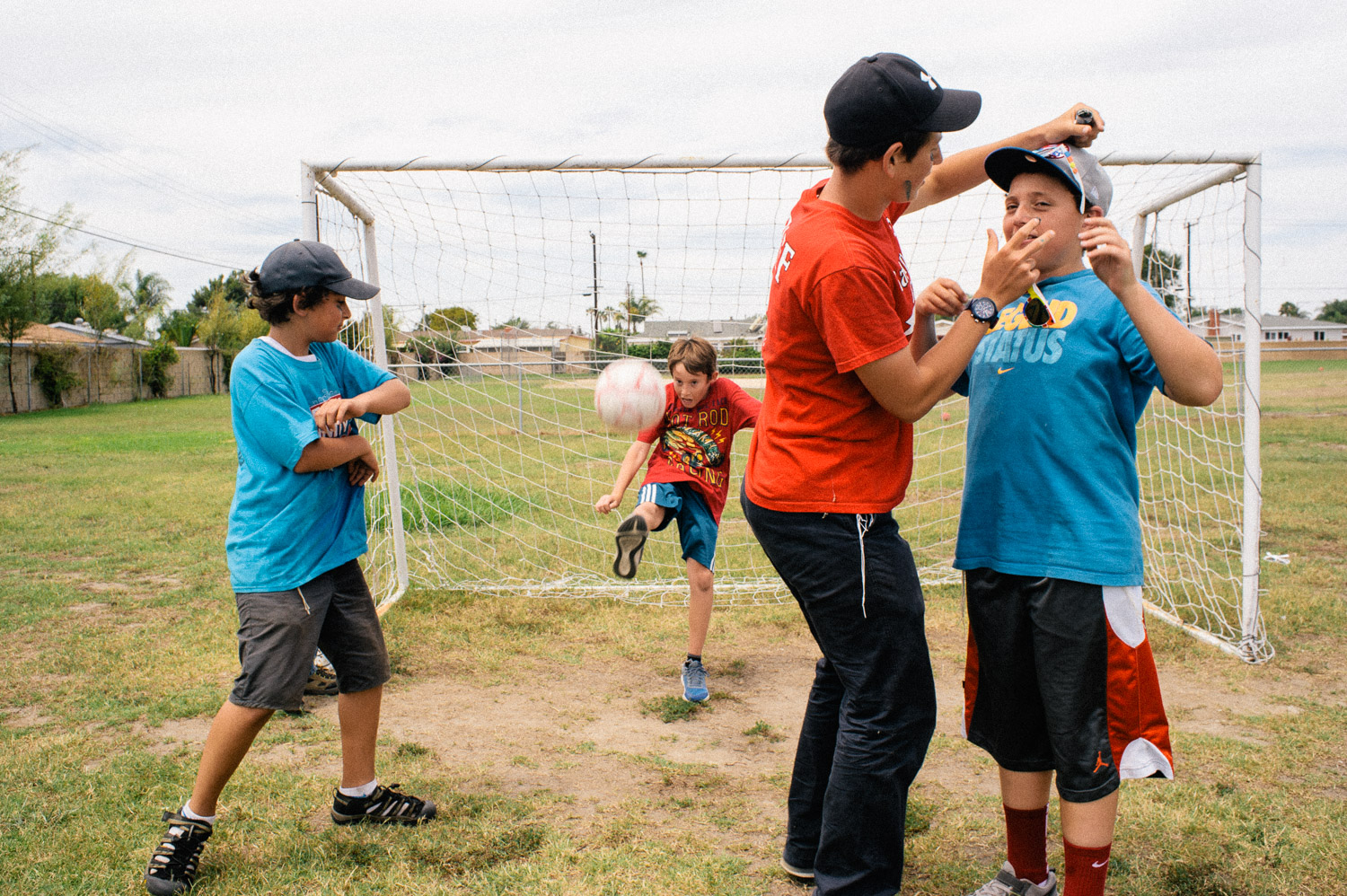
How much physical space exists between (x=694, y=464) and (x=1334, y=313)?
90.0 m

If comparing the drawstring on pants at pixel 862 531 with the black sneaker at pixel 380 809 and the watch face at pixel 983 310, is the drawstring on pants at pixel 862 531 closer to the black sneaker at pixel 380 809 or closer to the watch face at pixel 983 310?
the watch face at pixel 983 310

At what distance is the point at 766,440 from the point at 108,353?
3742cm

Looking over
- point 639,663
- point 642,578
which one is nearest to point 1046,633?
point 639,663

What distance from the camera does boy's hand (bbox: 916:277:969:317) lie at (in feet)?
6.79

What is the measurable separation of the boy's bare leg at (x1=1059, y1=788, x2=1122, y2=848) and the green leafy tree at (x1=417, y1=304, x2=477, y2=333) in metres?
4.76

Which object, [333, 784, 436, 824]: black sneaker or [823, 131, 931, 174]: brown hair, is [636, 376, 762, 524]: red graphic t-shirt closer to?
[333, 784, 436, 824]: black sneaker

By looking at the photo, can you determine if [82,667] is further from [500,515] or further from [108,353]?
[108,353]

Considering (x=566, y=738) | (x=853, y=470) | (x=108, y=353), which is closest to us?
(x=853, y=470)

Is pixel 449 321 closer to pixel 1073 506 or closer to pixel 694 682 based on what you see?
pixel 694 682

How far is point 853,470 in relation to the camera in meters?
2.03

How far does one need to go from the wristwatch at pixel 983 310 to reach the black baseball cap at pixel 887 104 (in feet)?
1.28

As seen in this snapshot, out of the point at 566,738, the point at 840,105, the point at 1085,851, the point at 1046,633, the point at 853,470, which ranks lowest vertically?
the point at 566,738

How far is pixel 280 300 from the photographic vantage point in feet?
9.05

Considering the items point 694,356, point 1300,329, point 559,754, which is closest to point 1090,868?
point 559,754
